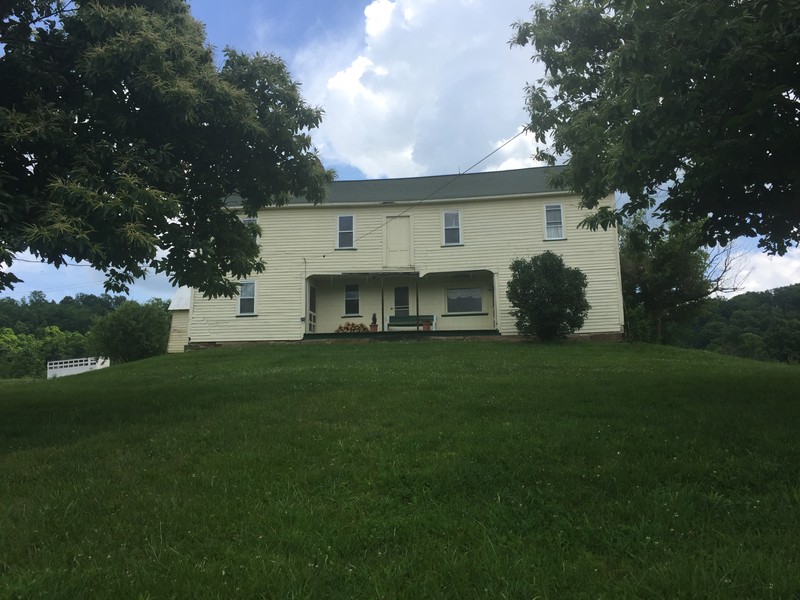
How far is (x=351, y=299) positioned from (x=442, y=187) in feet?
19.2

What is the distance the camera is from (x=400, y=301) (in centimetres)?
2355

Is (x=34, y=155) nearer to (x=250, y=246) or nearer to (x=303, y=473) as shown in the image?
(x=250, y=246)

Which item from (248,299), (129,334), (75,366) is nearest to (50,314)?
(75,366)

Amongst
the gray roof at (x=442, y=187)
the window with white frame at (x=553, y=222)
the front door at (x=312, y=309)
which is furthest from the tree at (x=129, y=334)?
the window with white frame at (x=553, y=222)

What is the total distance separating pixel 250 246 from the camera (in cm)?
983

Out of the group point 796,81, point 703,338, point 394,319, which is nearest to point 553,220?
point 394,319

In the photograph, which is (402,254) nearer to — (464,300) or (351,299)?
(351,299)

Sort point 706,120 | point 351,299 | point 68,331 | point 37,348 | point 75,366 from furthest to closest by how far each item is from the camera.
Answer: point 68,331
point 37,348
point 75,366
point 351,299
point 706,120

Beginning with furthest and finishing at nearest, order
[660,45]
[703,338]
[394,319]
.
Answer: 1. [703,338]
2. [394,319]
3. [660,45]

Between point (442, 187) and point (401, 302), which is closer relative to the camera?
point (442, 187)

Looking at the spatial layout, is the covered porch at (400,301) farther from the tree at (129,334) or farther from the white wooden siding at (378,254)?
the tree at (129,334)

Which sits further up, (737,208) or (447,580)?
(737,208)

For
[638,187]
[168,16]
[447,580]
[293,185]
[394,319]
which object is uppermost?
[168,16]

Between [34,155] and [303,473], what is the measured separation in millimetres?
5319
